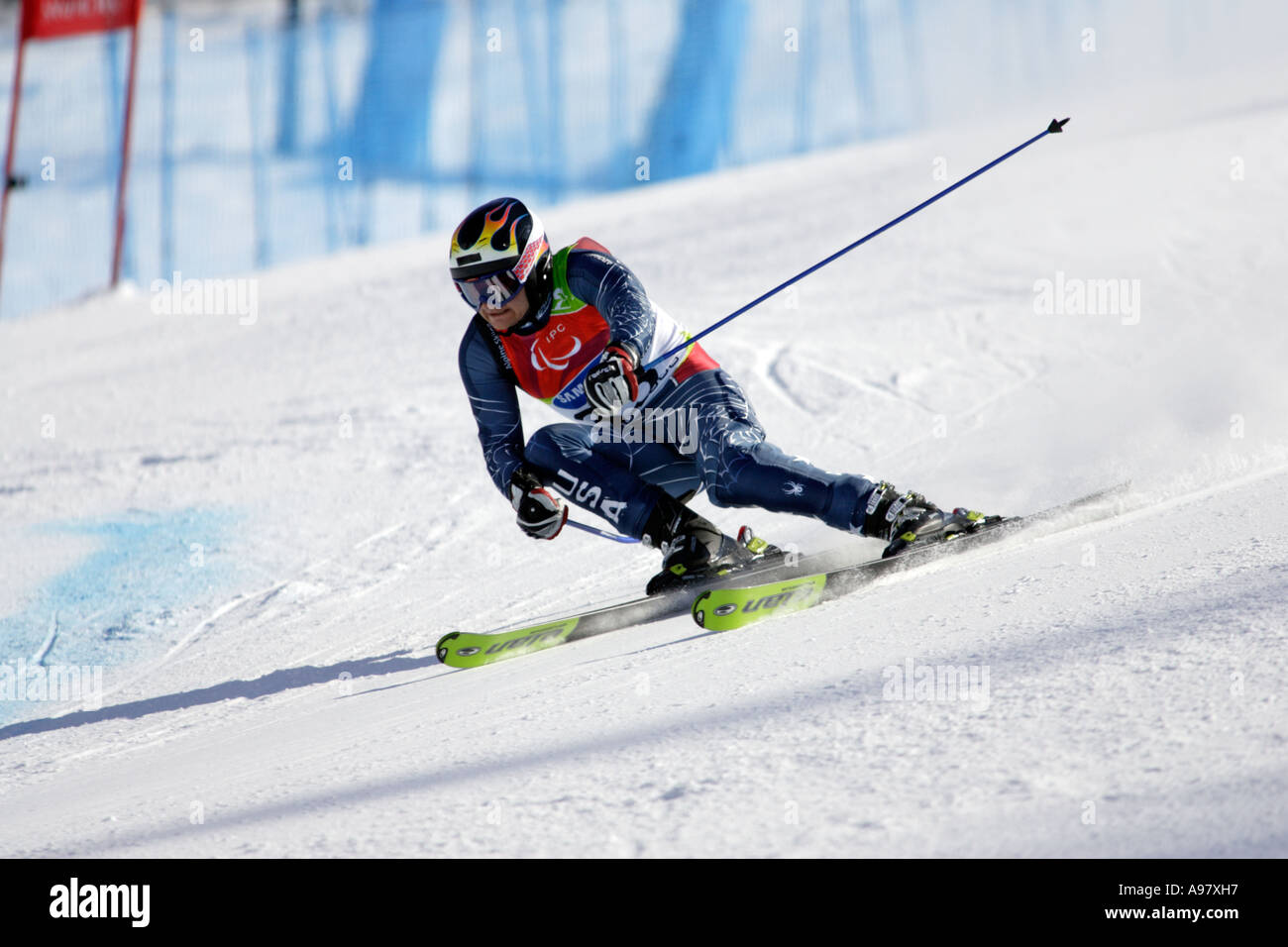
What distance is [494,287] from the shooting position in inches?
151

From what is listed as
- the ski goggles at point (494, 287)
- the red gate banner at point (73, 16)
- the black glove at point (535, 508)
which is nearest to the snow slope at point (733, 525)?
the black glove at point (535, 508)

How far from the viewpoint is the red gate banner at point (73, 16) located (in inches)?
449

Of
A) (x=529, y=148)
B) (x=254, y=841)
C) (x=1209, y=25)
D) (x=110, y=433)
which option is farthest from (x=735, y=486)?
(x=1209, y=25)

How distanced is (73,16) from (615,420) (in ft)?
33.4
